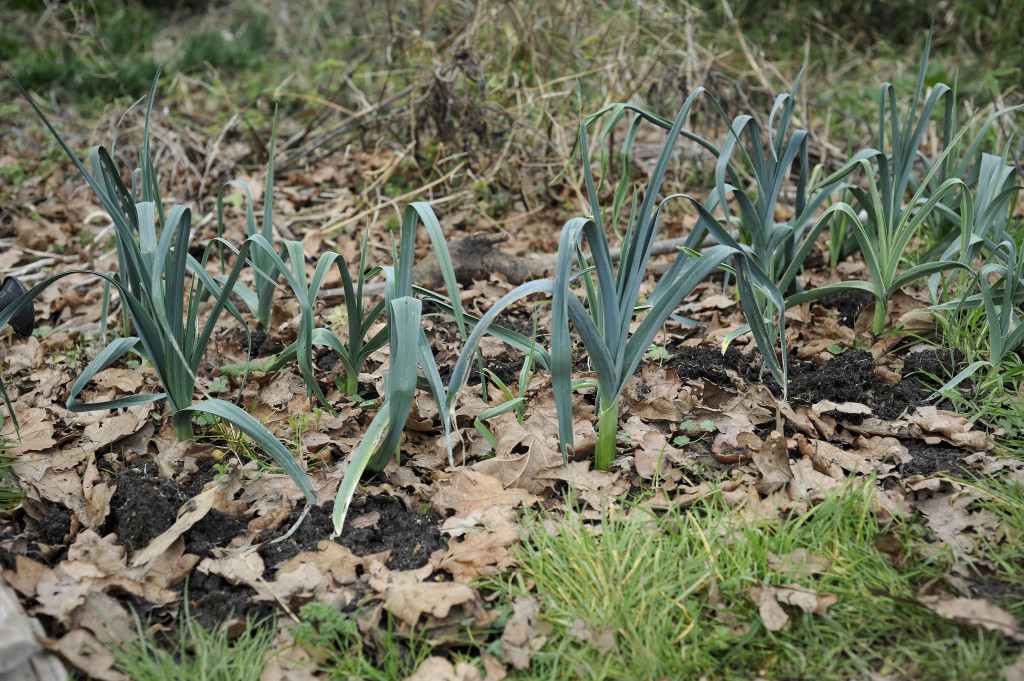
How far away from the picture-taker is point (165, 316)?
70.5 inches

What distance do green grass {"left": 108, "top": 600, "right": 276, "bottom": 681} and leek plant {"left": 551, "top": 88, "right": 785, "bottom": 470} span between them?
2.52 feet

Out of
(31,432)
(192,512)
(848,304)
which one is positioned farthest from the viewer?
(848,304)

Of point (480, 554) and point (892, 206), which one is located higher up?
point (892, 206)

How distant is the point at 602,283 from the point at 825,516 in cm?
75

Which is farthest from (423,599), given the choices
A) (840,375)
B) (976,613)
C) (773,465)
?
(840,375)

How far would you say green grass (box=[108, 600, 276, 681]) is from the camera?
4.63ft

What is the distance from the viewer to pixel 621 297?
68.3 inches

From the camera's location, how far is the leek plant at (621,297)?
160cm

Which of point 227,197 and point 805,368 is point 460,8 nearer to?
point 227,197

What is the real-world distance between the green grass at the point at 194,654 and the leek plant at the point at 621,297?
0.77 m

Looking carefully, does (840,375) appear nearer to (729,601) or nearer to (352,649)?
(729,601)

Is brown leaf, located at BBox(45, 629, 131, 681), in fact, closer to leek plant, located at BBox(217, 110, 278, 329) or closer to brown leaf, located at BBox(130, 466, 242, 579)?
brown leaf, located at BBox(130, 466, 242, 579)

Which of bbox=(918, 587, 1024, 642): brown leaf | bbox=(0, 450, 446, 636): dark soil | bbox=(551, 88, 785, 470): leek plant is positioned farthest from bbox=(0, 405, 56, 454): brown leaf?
bbox=(918, 587, 1024, 642): brown leaf

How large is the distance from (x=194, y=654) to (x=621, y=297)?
1234 millimetres
